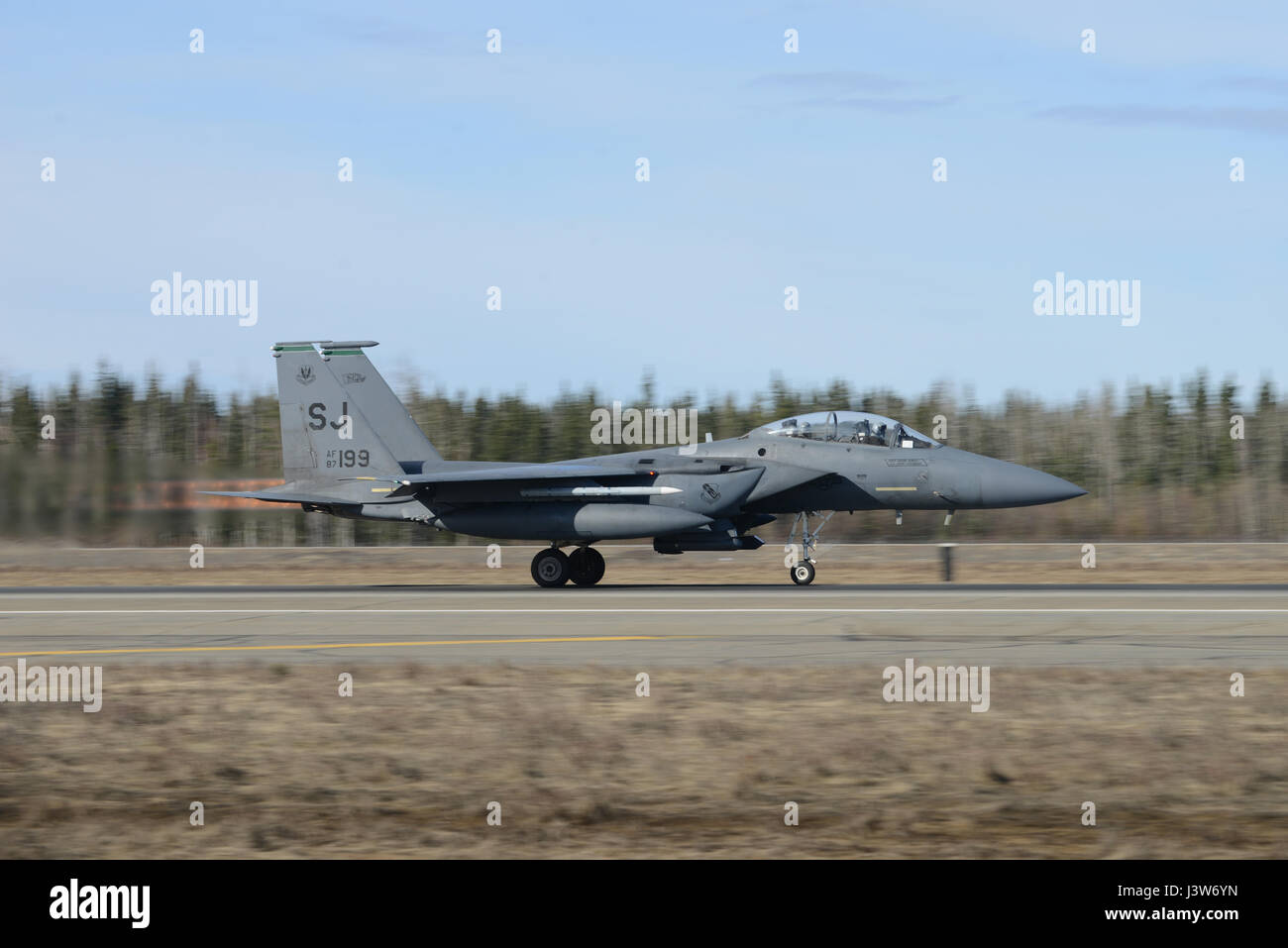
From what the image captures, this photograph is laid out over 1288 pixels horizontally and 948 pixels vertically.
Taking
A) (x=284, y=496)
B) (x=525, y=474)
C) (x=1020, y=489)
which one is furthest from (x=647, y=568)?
(x=1020, y=489)

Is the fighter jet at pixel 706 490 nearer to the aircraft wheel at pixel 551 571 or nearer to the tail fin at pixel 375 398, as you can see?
the aircraft wheel at pixel 551 571

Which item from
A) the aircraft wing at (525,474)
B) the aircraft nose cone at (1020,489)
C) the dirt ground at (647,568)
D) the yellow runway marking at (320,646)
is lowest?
the yellow runway marking at (320,646)

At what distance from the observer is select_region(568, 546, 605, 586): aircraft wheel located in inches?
950

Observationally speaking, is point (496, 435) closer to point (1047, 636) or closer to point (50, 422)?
point (50, 422)

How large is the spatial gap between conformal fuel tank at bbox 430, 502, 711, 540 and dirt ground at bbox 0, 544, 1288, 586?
3155 millimetres

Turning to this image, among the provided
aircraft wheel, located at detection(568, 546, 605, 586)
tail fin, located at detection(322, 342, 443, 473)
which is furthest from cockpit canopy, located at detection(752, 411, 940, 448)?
tail fin, located at detection(322, 342, 443, 473)

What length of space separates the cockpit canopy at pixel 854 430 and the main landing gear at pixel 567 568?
442 centimetres

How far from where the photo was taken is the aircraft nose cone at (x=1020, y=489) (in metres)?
22.4

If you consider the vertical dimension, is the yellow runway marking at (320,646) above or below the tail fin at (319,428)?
below

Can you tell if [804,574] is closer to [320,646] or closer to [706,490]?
[706,490]

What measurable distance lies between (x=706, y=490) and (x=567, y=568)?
10.5 feet

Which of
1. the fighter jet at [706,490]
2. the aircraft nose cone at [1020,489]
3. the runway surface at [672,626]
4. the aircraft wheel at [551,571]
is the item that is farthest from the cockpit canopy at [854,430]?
the aircraft wheel at [551,571]
